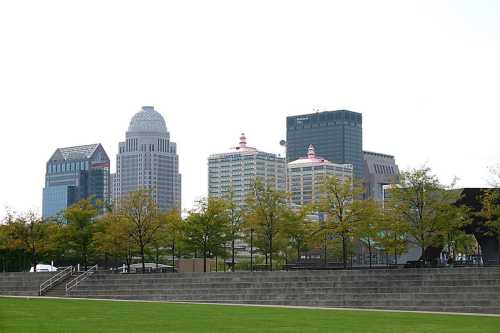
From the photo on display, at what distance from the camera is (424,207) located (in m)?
64.5

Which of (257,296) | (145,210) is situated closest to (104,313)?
(257,296)

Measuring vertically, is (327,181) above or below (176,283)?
above

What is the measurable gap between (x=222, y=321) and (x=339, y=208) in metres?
36.8

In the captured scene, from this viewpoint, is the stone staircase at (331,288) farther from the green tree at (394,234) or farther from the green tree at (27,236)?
the green tree at (27,236)

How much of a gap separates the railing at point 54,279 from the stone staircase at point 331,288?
302cm

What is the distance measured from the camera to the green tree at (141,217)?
8288cm

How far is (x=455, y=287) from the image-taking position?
53.2 meters

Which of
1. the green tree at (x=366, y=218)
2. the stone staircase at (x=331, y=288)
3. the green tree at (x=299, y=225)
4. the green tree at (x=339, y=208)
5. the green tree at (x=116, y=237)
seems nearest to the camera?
the stone staircase at (x=331, y=288)

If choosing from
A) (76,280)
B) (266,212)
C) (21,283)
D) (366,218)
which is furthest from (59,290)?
(366,218)

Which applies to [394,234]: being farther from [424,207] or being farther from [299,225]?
[299,225]

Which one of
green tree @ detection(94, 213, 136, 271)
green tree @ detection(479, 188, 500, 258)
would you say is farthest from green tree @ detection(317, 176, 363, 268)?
green tree @ detection(94, 213, 136, 271)

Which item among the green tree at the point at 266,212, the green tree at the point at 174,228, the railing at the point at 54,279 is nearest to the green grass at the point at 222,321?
the railing at the point at 54,279

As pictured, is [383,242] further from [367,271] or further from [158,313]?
[158,313]

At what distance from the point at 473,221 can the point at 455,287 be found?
13224mm
